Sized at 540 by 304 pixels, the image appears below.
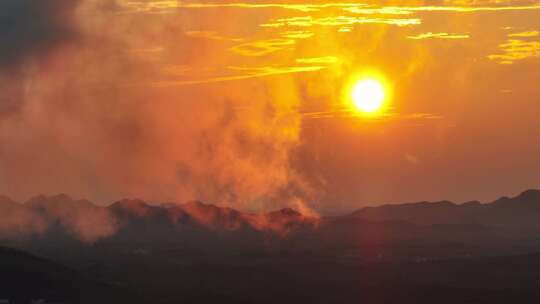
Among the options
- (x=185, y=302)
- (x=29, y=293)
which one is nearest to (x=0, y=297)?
(x=29, y=293)

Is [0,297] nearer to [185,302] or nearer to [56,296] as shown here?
[56,296]

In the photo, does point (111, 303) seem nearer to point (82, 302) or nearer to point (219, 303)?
point (82, 302)

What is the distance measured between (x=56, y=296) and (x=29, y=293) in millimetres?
5239

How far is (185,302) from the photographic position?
199750 millimetres

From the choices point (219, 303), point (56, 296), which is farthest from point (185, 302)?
point (56, 296)

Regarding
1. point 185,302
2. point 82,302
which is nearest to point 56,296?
point 82,302

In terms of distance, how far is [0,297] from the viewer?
189 m

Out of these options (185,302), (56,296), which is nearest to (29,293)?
(56,296)

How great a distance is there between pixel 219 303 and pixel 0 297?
36912 millimetres

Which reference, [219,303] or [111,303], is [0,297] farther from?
[219,303]

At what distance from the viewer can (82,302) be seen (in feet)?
650

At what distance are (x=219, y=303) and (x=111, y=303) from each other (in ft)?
61.7

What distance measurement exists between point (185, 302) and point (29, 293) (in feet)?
87.5

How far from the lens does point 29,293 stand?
196 metres
